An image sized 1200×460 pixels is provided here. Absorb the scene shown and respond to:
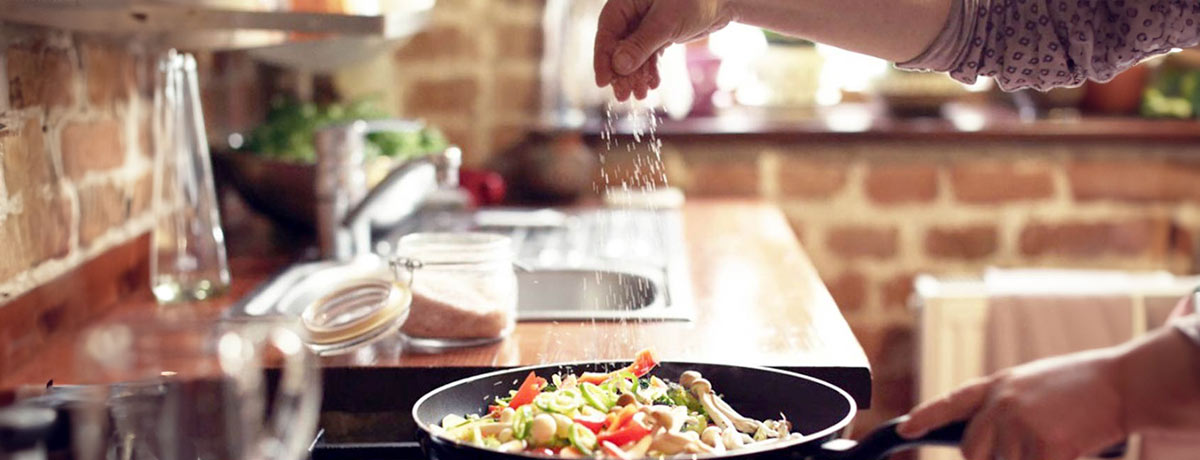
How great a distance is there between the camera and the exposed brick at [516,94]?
10.2ft

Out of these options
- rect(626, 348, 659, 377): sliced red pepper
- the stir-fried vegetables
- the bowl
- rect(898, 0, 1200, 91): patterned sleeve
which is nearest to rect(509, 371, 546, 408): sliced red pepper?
the stir-fried vegetables

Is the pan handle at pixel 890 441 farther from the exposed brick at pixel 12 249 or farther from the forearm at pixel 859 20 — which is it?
the exposed brick at pixel 12 249

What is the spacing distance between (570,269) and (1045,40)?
83 cm

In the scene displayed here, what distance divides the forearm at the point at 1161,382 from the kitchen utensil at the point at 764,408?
0.04 metres

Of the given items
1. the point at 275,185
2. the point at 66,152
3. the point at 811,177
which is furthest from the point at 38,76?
the point at 811,177

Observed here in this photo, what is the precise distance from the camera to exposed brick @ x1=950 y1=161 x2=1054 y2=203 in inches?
120

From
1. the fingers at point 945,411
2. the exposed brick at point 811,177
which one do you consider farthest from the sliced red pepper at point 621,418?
the exposed brick at point 811,177

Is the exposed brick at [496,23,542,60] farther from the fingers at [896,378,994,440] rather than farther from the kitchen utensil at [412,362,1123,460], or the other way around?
the fingers at [896,378,994,440]

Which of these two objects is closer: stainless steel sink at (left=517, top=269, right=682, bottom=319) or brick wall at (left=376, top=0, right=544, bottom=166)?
stainless steel sink at (left=517, top=269, right=682, bottom=319)

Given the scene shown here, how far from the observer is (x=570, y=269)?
2045 millimetres

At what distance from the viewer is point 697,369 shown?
1.27 m

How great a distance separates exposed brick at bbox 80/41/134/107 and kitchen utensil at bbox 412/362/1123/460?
3.16 feet

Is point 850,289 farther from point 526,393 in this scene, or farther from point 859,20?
point 526,393

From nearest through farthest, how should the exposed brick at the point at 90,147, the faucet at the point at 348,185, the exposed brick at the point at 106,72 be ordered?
1. the exposed brick at the point at 90,147
2. the exposed brick at the point at 106,72
3. the faucet at the point at 348,185
